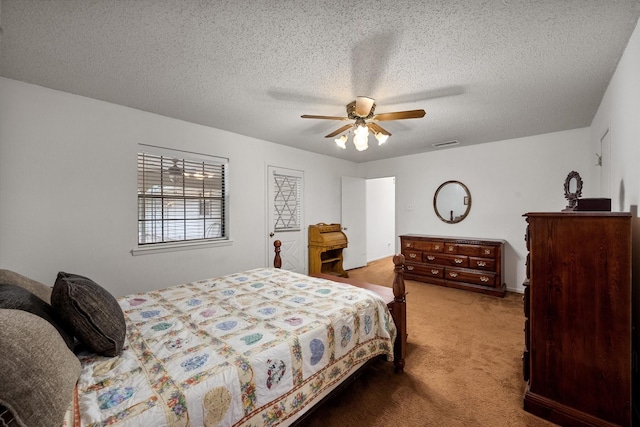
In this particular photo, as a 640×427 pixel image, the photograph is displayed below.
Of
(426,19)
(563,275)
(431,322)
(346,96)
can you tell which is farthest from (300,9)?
(431,322)

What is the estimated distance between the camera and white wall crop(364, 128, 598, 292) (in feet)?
12.4

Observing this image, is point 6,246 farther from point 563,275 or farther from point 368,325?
point 563,275

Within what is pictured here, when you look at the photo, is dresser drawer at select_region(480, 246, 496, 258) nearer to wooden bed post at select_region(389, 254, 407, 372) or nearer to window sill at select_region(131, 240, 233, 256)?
wooden bed post at select_region(389, 254, 407, 372)

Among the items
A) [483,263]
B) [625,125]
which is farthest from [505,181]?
[625,125]

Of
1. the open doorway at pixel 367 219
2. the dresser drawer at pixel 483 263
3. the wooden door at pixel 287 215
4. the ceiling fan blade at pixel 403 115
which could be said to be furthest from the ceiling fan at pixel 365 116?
the open doorway at pixel 367 219

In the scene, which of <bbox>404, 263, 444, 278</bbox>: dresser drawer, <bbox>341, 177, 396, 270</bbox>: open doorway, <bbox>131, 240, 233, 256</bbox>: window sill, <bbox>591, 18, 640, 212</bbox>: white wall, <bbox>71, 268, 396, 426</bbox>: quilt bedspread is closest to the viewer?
<bbox>71, 268, 396, 426</bbox>: quilt bedspread

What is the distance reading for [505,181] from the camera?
4254 millimetres

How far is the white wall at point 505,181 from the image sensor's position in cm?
378

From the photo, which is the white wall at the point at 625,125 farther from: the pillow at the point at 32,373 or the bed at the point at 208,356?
the pillow at the point at 32,373

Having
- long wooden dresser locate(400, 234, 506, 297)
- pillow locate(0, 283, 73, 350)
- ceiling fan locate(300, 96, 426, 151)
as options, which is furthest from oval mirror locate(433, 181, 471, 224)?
pillow locate(0, 283, 73, 350)

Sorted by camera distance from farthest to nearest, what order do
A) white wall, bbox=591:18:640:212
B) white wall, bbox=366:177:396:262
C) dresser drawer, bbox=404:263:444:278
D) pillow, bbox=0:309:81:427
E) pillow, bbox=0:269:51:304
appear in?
white wall, bbox=366:177:396:262 → dresser drawer, bbox=404:263:444:278 → white wall, bbox=591:18:640:212 → pillow, bbox=0:269:51:304 → pillow, bbox=0:309:81:427

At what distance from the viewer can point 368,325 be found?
191 cm

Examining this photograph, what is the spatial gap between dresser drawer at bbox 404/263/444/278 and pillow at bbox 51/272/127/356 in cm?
439

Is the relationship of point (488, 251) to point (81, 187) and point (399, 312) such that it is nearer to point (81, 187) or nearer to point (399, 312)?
point (399, 312)
